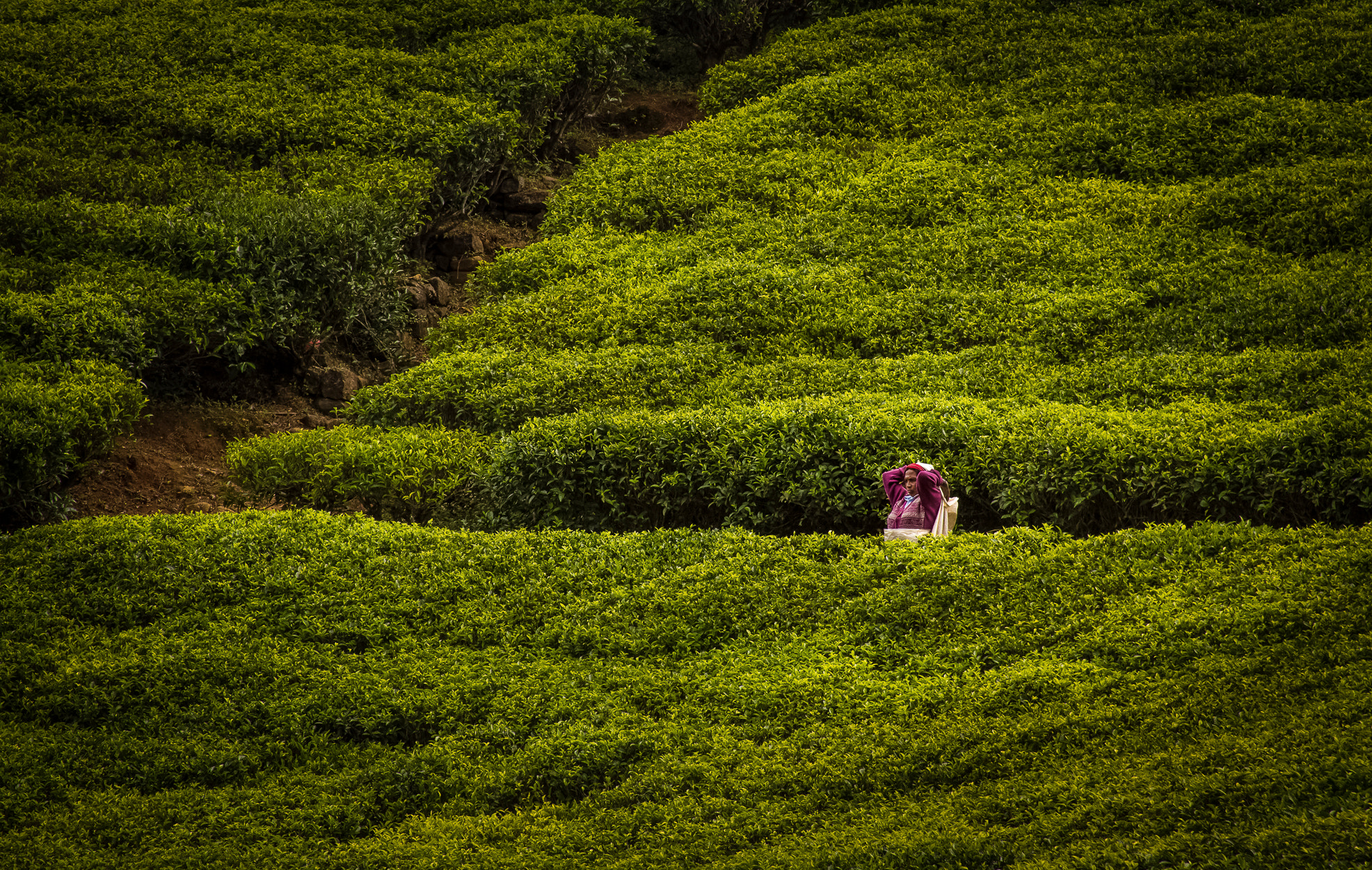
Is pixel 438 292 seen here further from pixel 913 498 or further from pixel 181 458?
pixel 913 498

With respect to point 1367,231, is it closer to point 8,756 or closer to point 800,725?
point 800,725

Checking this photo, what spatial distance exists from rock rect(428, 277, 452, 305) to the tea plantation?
1065 millimetres

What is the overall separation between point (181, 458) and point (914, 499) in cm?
702

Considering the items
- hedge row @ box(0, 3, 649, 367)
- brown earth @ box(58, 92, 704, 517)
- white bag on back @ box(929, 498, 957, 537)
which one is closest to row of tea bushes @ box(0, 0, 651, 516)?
hedge row @ box(0, 3, 649, 367)

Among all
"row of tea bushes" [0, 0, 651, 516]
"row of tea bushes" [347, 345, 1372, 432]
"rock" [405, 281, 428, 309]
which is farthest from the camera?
"rock" [405, 281, 428, 309]

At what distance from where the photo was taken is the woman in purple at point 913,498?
25.8ft

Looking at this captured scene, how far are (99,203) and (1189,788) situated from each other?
11.5 metres

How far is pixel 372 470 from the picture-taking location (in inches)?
372

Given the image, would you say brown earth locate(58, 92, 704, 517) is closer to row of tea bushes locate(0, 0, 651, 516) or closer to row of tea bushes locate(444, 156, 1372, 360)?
row of tea bushes locate(0, 0, 651, 516)

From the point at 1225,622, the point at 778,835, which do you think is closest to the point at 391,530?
the point at 778,835

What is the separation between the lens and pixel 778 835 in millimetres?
5406

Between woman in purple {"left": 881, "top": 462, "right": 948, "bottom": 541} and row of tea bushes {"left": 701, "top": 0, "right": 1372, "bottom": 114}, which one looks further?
row of tea bushes {"left": 701, "top": 0, "right": 1372, "bottom": 114}

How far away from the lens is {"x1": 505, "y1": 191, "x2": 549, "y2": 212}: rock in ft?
48.2

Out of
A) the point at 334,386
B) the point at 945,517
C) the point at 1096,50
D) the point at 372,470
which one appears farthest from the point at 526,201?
the point at 945,517
